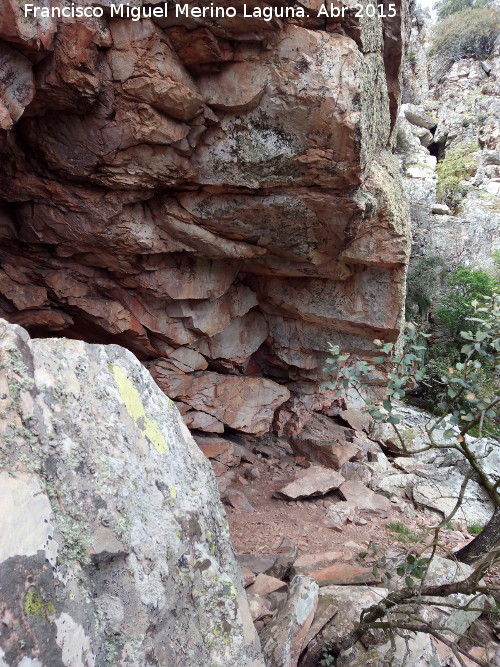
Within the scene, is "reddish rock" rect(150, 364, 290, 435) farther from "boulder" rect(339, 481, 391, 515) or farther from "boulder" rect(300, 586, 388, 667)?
"boulder" rect(300, 586, 388, 667)

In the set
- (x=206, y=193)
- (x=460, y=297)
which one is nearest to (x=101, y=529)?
(x=206, y=193)

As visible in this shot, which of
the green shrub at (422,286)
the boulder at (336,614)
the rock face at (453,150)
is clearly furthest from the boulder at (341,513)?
the rock face at (453,150)

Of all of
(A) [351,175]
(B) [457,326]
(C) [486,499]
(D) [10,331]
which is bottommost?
(C) [486,499]

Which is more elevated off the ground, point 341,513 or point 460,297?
point 460,297

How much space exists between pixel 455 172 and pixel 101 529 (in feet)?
76.9

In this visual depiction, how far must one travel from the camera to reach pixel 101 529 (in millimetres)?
1747

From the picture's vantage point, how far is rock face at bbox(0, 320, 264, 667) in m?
Answer: 1.49

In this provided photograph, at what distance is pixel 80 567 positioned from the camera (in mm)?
1658

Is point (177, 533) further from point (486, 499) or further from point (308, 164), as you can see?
point (486, 499)

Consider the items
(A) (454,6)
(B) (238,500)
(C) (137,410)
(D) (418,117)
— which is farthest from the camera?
(A) (454,6)

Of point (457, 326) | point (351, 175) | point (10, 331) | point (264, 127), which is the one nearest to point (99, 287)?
point (264, 127)

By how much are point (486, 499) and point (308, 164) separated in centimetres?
745

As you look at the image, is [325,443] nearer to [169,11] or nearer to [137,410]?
[137,410]

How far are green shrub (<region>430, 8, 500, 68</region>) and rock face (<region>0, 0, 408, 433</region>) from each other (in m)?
23.2
